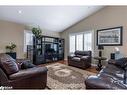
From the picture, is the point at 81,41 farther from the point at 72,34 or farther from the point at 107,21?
the point at 107,21

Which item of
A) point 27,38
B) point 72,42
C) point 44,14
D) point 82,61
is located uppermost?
point 44,14

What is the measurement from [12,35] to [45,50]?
1.90 metres

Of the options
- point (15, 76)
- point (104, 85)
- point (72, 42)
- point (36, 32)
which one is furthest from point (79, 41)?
point (104, 85)

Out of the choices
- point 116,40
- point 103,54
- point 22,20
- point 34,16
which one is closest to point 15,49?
point 22,20

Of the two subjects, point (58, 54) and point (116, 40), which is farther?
point (58, 54)

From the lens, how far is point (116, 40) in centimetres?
517

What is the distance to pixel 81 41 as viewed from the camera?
6.95 metres

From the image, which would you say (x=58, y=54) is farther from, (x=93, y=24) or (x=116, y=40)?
(x=116, y=40)

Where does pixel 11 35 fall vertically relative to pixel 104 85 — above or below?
above

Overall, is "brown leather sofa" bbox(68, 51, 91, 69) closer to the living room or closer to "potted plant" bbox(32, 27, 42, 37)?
the living room

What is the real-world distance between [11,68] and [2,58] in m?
0.25

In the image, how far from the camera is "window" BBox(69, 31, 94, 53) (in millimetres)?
6411
